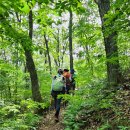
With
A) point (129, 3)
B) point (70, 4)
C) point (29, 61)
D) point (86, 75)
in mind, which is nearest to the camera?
point (70, 4)

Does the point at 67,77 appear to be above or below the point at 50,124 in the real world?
above

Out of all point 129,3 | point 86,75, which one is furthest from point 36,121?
point 129,3

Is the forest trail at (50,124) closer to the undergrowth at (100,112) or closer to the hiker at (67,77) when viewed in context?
the undergrowth at (100,112)

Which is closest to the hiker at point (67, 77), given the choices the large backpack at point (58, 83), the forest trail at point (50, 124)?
the large backpack at point (58, 83)

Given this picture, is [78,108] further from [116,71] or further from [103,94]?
[116,71]

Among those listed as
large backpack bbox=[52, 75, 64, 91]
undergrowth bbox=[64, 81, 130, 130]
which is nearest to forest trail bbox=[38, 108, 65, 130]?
undergrowth bbox=[64, 81, 130, 130]

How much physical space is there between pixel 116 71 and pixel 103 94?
4.13 feet

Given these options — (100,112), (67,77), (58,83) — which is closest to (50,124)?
(58,83)

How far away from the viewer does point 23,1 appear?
3.68m

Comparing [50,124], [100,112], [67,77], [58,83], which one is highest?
[67,77]

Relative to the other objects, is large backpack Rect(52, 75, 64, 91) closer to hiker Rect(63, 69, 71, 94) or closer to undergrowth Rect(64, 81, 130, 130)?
undergrowth Rect(64, 81, 130, 130)

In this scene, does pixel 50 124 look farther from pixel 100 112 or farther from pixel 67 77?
pixel 67 77

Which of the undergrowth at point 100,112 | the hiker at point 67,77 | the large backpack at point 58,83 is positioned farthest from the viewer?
the hiker at point 67,77

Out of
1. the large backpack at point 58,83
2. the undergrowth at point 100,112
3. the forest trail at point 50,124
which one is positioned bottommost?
the forest trail at point 50,124
